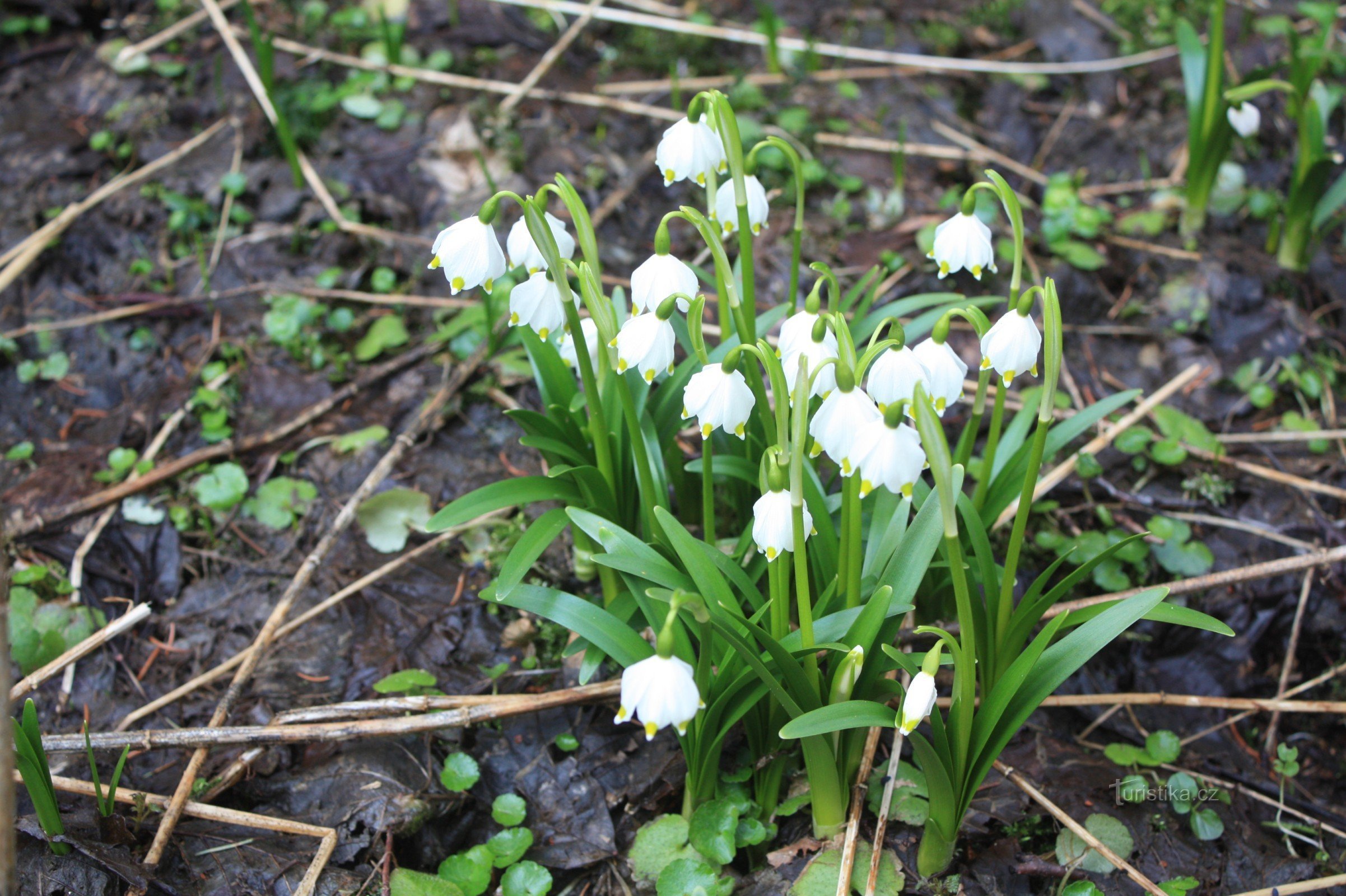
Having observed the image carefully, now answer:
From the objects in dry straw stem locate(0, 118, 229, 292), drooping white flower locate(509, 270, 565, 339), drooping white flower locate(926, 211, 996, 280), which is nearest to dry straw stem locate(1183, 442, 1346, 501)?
drooping white flower locate(926, 211, 996, 280)

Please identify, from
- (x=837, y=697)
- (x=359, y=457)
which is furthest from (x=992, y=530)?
(x=359, y=457)

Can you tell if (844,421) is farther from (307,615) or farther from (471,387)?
(471,387)

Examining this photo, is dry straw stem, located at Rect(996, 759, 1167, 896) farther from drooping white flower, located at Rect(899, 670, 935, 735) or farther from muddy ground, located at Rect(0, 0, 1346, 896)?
drooping white flower, located at Rect(899, 670, 935, 735)

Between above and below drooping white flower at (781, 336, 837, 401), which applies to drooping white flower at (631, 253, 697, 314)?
above

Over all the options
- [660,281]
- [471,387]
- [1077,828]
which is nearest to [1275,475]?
[1077,828]

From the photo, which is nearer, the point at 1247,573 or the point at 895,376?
the point at 895,376

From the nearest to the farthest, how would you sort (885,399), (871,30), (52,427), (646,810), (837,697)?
(885,399) < (837,697) < (646,810) < (52,427) < (871,30)

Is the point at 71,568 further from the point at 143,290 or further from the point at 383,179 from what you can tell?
the point at 383,179
